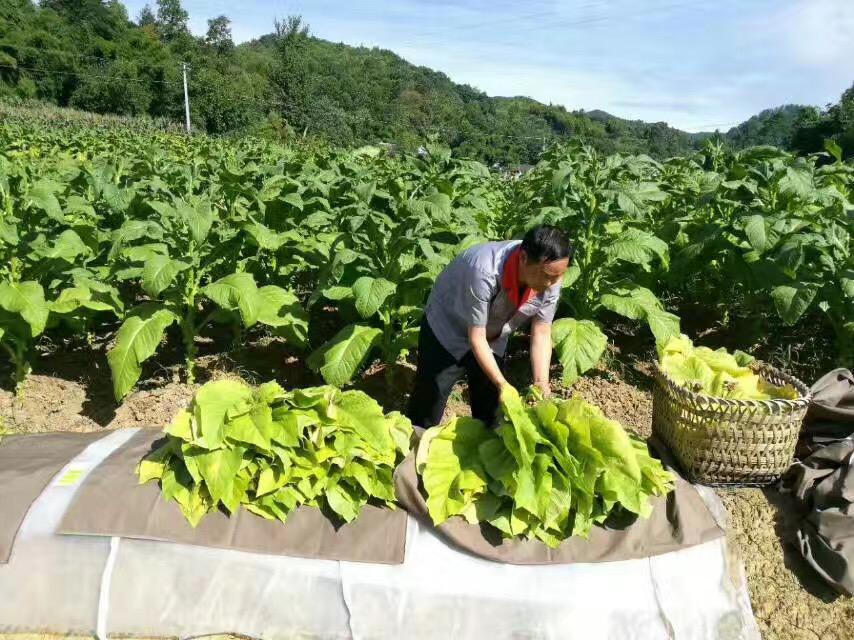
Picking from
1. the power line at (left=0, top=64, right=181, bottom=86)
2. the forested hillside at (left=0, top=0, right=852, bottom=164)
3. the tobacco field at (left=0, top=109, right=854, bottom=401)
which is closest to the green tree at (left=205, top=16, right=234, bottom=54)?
the forested hillside at (left=0, top=0, right=852, bottom=164)

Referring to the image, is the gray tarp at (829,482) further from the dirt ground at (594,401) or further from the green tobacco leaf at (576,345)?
the green tobacco leaf at (576,345)

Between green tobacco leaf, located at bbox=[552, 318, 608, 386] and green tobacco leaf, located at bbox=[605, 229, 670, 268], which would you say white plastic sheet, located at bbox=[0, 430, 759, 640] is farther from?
green tobacco leaf, located at bbox=[605, 229, 670, 268]

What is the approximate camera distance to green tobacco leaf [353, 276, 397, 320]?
362cm

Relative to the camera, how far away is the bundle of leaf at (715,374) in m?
3.06

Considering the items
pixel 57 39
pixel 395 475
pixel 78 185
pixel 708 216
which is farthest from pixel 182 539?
pixel 57 39

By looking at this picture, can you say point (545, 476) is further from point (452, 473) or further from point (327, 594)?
point (327, 594)

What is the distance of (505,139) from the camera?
39562 millimetres

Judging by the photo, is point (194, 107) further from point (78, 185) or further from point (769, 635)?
point (769, 635)

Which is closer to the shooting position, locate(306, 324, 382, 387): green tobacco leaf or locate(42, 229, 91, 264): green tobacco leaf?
locate(306, 324, 382, 387): green tobacco leaf

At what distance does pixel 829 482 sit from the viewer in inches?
112

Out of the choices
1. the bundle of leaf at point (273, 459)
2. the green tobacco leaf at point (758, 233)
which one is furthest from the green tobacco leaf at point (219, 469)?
the green tobacco leaf at point (758, 233)

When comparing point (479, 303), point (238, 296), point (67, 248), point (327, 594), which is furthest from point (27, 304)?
point (479, 303)

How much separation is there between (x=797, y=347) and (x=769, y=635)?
240 centimetres

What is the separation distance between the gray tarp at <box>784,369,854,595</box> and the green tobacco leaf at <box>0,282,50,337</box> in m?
3.69
